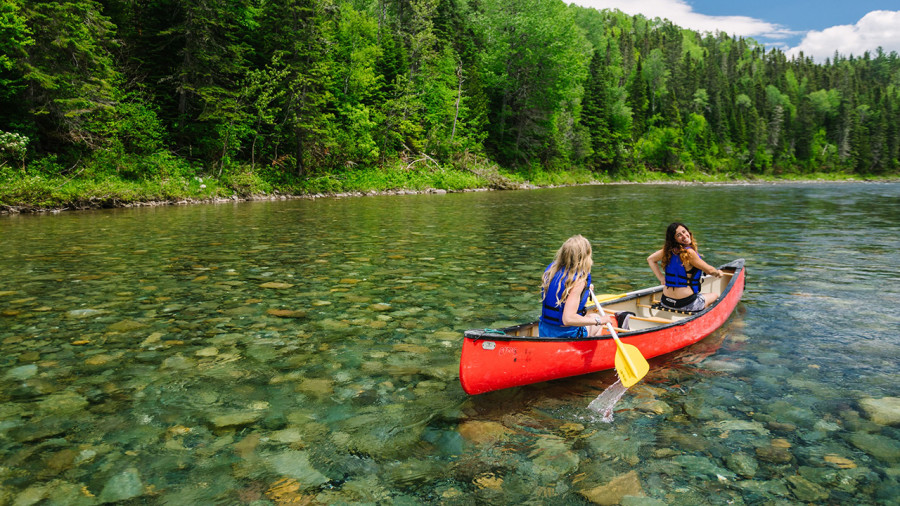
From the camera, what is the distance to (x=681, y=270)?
7332 mm

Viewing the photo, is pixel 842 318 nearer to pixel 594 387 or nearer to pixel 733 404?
pixel 733 404

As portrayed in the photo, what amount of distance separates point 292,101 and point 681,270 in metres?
29.3

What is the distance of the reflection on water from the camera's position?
3619 millimetres

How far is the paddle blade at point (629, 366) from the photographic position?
5.11 metres

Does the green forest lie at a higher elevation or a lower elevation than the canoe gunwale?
higher

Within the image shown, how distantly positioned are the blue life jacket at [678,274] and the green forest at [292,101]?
23946 mm

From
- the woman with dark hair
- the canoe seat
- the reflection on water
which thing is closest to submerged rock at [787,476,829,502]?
the reflection on water

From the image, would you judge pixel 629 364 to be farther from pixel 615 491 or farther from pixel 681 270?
pixel 681 270

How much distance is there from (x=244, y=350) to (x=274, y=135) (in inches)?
1174

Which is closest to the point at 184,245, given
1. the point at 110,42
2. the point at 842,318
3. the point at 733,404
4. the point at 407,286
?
the point at 407,286

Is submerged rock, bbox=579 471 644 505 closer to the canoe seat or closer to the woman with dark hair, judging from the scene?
the canoe seat

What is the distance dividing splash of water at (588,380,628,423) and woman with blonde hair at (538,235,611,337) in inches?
24.7

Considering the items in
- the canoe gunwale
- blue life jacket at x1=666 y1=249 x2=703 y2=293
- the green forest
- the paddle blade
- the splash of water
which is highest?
the green forest

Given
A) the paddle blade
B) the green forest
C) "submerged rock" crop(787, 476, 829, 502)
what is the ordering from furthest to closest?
the green forest
the paddle blade
"submerged rock" crop(787, 476, 829, 502)
